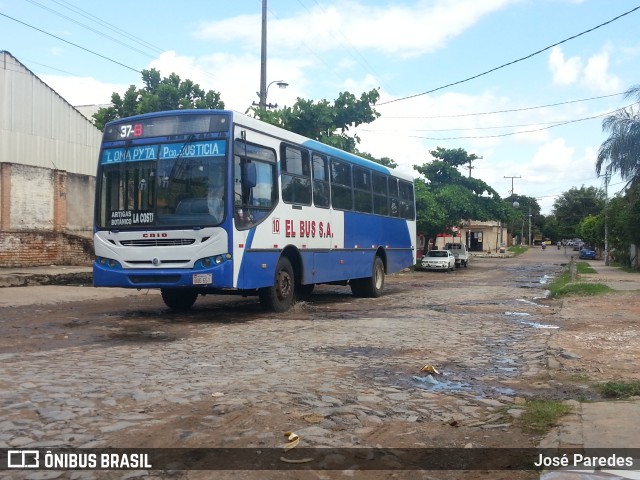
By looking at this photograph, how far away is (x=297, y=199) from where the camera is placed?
1230 centimetres

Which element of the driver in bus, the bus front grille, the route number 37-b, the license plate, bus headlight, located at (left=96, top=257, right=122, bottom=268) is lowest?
the license plate

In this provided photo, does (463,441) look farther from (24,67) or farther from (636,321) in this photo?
(24,67)

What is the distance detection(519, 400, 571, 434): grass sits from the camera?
468cm

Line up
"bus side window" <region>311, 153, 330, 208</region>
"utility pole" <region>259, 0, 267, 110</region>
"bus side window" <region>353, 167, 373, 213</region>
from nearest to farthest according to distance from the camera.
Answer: "bus side window" <region>311, 153, 330, 208</region>, "bus side window" <region>353, 167, 373, 213</region>, "utility pole" <region>259, 0, 267, 110</region>

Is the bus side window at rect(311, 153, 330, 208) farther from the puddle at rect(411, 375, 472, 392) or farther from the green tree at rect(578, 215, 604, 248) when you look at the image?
the green tree at rect(578, 215, 604, 248)

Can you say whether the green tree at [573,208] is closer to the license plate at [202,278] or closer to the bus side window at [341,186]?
the bus side window at [341,186]

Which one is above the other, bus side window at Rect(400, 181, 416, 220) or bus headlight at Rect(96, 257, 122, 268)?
bus side window at Rect(400, 181, 416, 220)

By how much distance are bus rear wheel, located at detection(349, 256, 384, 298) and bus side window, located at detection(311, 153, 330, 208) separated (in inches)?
132

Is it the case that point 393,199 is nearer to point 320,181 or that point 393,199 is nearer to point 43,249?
point 320,181

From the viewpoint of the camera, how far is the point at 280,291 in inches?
470

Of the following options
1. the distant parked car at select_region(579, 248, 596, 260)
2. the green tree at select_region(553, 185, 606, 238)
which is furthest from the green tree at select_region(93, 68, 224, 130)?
the green tree at select_region(553, 185, 606, 238)

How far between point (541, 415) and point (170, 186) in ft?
23.2

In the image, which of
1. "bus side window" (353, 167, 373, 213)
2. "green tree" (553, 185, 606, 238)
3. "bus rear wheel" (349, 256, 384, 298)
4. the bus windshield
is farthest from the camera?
"green tree" (553, 185, 606, 238)

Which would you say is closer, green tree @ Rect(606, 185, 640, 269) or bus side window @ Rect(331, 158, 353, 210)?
bus side window @ Rect(331, 158, 353, 210)
